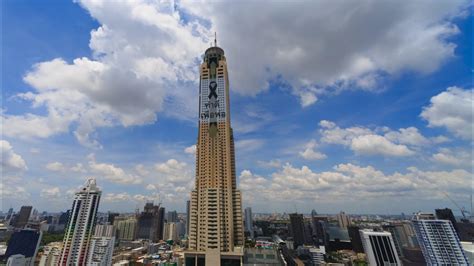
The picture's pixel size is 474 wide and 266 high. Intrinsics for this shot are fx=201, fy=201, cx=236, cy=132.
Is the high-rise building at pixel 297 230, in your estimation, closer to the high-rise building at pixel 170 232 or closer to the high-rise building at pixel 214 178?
the high-rise building at pixel 214 178

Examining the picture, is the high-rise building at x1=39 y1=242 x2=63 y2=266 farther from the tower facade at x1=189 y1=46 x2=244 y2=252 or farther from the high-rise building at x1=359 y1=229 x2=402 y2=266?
the high-rise building at x1=359 y1=229 x2=402 y2=266

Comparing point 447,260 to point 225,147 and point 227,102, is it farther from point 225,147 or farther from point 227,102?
point 227,102

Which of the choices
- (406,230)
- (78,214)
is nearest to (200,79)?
(78,214)

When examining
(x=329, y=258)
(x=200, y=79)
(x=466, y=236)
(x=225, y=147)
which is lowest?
(x=329, y=258)

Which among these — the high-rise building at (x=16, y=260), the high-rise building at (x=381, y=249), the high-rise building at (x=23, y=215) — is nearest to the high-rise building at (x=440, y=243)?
the high-rise building at (x=381, y=249)

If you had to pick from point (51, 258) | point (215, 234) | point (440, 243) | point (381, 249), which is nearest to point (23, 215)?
point (51, 258)

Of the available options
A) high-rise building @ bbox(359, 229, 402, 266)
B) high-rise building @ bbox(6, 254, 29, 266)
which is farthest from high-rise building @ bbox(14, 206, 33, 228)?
high-rise building @ bbox(359, 229, 402, 266)

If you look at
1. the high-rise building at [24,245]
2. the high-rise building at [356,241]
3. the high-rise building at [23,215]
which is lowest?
the high-rise building at [356,241]
